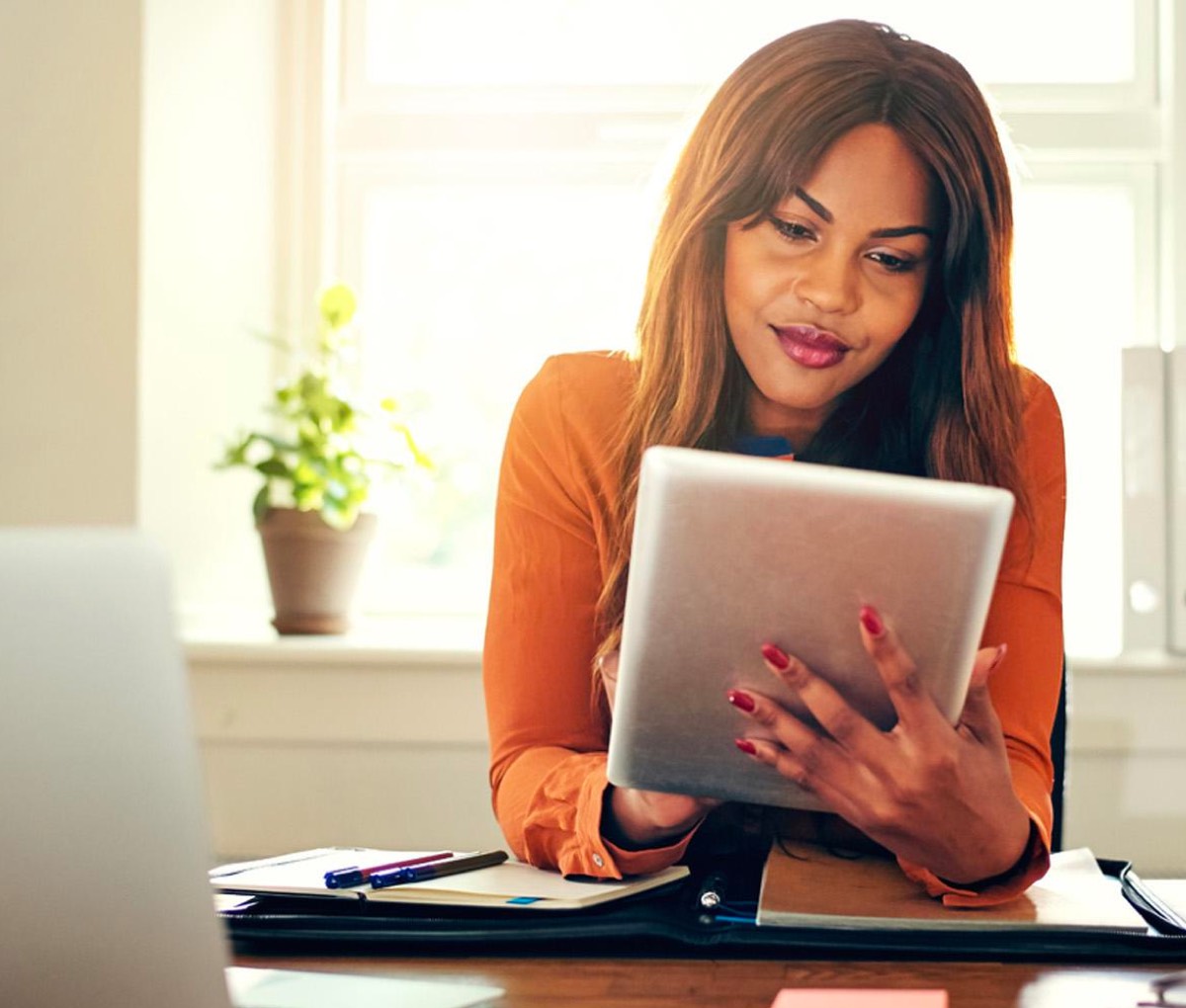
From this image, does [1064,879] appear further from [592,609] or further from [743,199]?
[743,199]

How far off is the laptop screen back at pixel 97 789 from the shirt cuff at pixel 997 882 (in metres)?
0.61

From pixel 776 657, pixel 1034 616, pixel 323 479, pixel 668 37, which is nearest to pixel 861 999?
pixel 776 657

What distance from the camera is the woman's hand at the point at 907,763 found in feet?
3.02

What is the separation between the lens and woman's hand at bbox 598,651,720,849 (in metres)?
1.09

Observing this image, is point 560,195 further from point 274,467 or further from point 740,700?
point 740,700

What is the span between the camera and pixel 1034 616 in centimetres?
138

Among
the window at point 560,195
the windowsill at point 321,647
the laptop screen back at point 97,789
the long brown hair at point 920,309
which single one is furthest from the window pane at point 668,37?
the laptop screen back at point 97,789

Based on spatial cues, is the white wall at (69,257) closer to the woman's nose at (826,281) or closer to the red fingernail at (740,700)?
the woman's nose at (826,281)

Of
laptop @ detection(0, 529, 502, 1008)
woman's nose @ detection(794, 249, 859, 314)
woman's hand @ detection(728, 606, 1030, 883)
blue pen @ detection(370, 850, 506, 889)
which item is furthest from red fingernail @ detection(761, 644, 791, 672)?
woman's nose @ detection(794, 249, 859, 314)

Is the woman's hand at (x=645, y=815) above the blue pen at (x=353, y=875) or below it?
above

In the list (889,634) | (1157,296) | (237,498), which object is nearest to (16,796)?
(889,634)

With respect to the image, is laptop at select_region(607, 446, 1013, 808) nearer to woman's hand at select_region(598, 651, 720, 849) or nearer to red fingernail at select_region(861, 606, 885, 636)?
red fingernail at select_region(861, 606, 885, 636)

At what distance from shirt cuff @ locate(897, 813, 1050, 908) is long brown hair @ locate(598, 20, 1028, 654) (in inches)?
15.9

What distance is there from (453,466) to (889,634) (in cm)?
178
